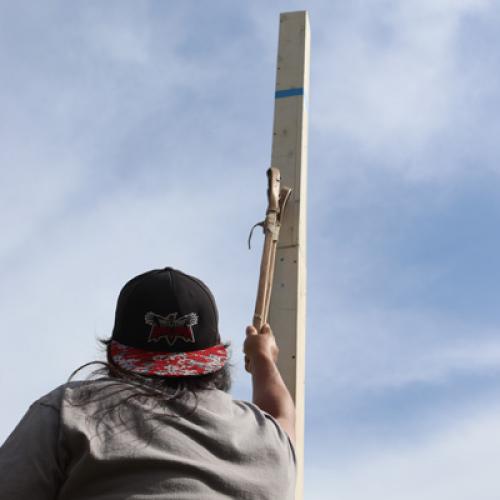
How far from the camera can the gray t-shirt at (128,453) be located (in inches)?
53.9

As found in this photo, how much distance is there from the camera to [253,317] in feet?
8.14

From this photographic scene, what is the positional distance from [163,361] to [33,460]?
12.6 inches

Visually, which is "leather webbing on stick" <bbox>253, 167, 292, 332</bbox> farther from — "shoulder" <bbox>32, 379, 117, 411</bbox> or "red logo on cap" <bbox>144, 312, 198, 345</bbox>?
"shoulder" <bbox>32, 379, 117, 411</bbox>

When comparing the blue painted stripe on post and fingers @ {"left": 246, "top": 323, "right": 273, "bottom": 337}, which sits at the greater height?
the blue painted stripe on post

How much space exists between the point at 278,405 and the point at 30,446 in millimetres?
608

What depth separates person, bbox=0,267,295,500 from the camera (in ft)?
4.51

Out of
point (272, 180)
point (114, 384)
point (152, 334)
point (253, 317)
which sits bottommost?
point (114, 384)

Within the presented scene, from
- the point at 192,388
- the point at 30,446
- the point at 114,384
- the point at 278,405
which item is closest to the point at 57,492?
the point at 30,446

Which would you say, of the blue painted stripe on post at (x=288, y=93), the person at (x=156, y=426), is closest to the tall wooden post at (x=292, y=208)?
the blue painted stripe on post at (x=288, y=93)

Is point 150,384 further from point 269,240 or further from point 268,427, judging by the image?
point 269,240

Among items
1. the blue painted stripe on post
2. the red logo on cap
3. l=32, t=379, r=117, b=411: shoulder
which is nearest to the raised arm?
the red logo on cap

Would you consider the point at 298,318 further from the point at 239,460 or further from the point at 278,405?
the point at 239,460

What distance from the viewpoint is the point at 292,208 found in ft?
9.77

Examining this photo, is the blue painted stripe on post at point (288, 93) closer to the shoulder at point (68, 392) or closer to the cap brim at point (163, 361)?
the cap brim at point (163, 361)
